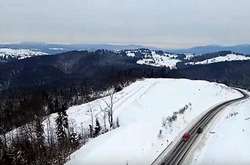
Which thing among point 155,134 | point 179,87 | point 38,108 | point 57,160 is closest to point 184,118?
point 155,134

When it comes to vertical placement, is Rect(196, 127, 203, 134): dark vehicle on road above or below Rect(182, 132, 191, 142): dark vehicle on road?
below

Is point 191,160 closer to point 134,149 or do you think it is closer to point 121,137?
point 134,149

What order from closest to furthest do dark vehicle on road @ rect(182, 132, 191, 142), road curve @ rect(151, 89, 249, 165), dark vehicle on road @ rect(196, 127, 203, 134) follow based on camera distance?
road curve @ rect(151, 89, 249, 165) < dark vehicle on road @ rect(182, 132, 191, 142) < dark vehicle on road @ rect(196, 127, 203, 134)

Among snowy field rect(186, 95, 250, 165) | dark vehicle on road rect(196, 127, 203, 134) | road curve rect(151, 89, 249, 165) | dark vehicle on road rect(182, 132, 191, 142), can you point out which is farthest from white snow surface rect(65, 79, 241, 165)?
snowy field rect(186, 95, 250, 165)

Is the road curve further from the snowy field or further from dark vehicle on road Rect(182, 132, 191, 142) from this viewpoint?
the snowy field

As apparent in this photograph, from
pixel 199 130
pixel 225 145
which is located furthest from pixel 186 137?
pixel 199 130

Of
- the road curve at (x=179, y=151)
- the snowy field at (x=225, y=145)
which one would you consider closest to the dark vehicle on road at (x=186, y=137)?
the road curve at (x=179, y=151)

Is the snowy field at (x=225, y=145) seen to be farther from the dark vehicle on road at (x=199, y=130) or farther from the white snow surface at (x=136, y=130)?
the white snow surface at (x=136, y=130)

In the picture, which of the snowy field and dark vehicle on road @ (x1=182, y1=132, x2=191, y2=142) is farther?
dark vehicle on road @ (x1=182, y1=132, x2=191, y2=142)
